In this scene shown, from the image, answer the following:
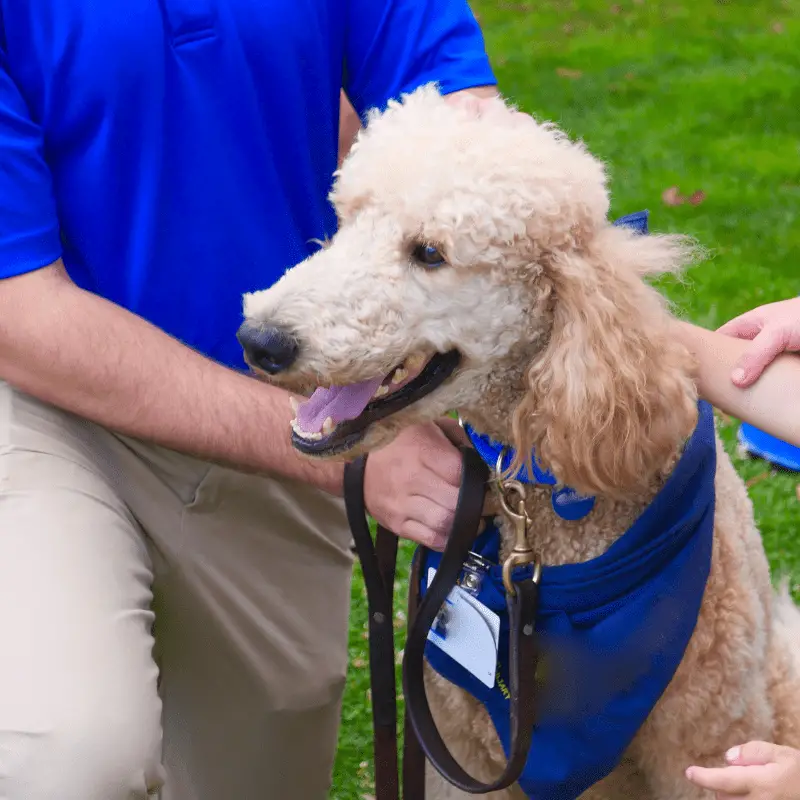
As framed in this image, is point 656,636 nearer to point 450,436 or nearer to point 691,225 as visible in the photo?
point 450,436

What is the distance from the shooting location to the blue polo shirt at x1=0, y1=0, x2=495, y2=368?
69.4 inches

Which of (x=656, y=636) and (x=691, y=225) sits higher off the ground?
(x=656, y=636)

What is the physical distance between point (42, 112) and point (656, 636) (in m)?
1.27

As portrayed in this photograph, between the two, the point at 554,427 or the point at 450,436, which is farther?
the point at 450,436

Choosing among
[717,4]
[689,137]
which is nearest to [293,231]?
[689,137]

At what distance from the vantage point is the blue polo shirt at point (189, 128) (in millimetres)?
1762

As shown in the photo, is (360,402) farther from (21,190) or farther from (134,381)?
(21,190)

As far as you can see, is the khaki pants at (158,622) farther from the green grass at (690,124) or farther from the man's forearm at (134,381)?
the green grass at (690,124)

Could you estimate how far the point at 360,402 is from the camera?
155 cm

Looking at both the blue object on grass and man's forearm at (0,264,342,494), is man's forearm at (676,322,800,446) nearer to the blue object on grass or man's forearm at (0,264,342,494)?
man's forearm at (0,264,342,494)

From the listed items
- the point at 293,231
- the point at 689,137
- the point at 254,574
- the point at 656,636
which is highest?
the point at 293,231

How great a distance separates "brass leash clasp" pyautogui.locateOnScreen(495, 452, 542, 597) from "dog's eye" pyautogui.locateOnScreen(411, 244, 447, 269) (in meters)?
0.32

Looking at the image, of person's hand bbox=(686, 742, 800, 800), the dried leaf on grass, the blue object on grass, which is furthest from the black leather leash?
the dried leaf on grass

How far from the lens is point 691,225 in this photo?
183 inches
